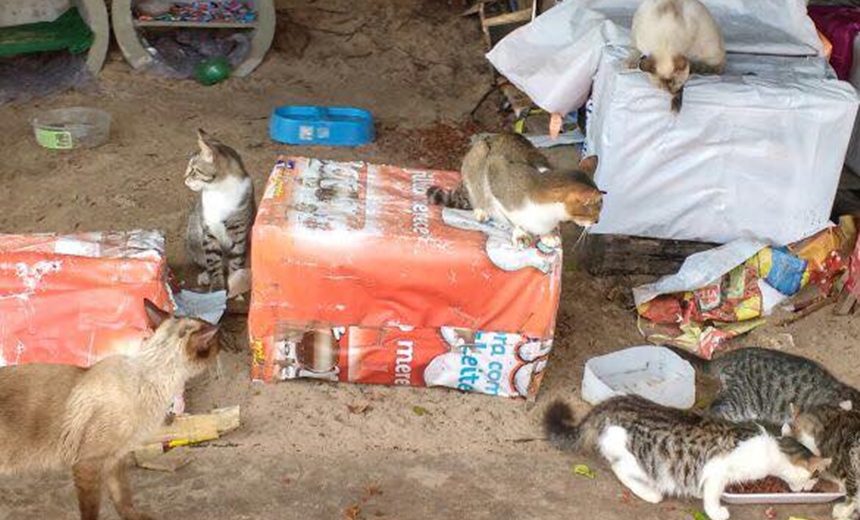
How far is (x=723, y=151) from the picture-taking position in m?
6.16

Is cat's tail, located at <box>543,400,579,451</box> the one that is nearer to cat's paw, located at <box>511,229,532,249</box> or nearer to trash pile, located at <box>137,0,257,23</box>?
cat's paw, located at <box>511,229,532,249</box>

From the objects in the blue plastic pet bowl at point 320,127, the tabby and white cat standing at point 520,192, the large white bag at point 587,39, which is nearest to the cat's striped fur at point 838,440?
the tabby and white cat standing at point 520,192

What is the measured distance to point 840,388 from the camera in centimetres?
514

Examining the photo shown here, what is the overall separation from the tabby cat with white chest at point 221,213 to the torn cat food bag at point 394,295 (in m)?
0.70

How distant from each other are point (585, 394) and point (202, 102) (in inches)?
182

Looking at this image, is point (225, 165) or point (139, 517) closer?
point (139, 517)

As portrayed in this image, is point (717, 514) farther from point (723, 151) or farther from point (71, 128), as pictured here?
point (71, 128)

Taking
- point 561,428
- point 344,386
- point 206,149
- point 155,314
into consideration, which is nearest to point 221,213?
point 206,149

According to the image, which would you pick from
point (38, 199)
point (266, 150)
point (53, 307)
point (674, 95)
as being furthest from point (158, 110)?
point (674, 95)

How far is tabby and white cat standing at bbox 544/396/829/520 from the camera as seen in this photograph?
15.1 ft

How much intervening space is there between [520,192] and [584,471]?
1.38 m

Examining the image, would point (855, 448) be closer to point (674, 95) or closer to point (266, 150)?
point (674, 95)

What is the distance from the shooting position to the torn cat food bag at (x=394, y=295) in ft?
16.3

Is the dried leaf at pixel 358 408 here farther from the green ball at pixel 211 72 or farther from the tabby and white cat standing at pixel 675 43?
the green ball at pixel 211 72
